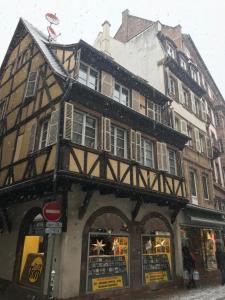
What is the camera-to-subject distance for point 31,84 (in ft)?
40.9

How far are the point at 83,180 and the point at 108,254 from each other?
3.13 m

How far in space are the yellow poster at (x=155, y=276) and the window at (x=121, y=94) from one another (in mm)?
7484

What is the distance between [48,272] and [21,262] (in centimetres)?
226

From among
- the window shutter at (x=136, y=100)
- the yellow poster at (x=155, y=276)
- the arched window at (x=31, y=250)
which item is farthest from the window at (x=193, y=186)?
the arched window at (x=31, y=250)

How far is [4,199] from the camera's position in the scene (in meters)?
→ 11.8

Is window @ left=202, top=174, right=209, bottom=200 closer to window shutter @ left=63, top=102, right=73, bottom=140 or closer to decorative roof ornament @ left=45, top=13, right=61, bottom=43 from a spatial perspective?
window shutter @ left=63, top=102, right=73, bottom=140

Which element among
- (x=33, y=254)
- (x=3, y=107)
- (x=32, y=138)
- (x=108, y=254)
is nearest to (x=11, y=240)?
(x=33, y=254)

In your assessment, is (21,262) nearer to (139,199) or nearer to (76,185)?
(76,185)

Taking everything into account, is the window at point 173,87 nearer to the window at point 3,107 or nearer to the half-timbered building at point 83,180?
the half-timbered building at point 83,180

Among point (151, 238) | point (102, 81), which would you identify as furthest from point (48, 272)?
point (102, 81)

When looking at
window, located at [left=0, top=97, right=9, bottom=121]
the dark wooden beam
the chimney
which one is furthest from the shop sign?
the chimney

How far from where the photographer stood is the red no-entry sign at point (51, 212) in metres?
8.12

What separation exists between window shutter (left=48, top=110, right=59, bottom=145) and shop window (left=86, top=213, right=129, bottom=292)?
3.18 metres

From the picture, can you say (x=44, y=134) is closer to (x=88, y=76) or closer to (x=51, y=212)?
(x=88, y=76)
